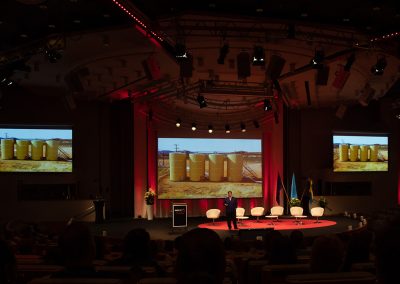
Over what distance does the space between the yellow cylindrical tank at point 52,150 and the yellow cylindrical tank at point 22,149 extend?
0.66m

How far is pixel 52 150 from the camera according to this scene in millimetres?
16234

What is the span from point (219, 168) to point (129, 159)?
11.8 feet

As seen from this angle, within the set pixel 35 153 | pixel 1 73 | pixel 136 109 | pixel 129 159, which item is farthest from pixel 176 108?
pixel 1 73

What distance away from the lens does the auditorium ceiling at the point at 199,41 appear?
27.1 ft

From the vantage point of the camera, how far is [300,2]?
799cm

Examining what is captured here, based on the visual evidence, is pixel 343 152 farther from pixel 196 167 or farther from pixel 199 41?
pixel 199 41

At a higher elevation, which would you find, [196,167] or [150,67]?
[150,67]

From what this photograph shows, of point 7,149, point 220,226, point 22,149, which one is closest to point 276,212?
point 220,226

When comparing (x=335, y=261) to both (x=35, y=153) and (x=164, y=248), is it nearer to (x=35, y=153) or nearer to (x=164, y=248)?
(x=164, y=248)

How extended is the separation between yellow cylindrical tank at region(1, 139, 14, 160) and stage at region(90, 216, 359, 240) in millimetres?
3648

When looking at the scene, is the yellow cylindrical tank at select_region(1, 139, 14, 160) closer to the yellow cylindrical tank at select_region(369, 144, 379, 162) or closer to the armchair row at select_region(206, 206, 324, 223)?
the armchair row at select_region(206, 206, 324, 223)

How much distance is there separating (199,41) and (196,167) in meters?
8.61

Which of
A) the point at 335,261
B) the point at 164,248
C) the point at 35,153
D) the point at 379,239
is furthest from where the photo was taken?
the point at 35,153

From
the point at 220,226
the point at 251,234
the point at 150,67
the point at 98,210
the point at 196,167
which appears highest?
the point at 150,67
